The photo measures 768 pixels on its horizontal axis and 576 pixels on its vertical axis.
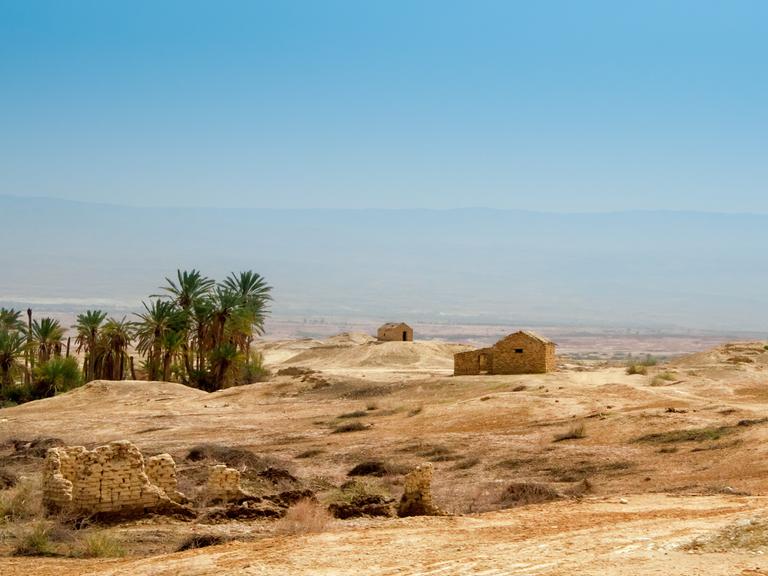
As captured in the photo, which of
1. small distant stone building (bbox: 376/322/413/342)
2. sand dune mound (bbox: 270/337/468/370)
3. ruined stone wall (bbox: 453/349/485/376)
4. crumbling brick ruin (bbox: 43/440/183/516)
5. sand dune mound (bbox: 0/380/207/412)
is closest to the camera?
crumbling brick ruin (bbox: 43/440/183/516)

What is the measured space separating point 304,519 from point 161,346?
45506mm

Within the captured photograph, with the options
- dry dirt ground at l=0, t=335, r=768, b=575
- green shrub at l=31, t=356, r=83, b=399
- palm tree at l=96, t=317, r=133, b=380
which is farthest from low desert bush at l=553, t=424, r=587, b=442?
green shrub at l=31, t=356, r=83, b=399

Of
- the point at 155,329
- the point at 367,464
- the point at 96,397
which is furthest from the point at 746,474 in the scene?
the point at 155,329

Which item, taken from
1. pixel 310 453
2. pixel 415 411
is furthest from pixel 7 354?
pixel 310 453

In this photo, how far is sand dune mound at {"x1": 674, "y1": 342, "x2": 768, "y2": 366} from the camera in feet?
198

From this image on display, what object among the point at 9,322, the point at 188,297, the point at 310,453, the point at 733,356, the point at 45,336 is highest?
the point at 188,297

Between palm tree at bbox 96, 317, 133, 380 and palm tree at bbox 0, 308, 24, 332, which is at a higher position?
palm tree at bbox 0, 308, 24, 332

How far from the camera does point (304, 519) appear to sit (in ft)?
67.8

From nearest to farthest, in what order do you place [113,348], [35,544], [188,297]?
[35,544] < [113,348] < [188,297]

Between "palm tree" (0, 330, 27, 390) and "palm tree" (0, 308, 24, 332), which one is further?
"palm tree" (0, 308, 24, 332)

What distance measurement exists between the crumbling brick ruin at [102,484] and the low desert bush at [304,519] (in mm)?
2575

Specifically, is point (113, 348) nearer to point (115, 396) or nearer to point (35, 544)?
point (115, 396)

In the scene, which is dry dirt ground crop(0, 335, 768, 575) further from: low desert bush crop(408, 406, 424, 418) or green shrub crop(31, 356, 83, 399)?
green shrub crop(31, 356, 83, 399)

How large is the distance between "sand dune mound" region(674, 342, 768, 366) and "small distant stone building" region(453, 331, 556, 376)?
34.3 feet
